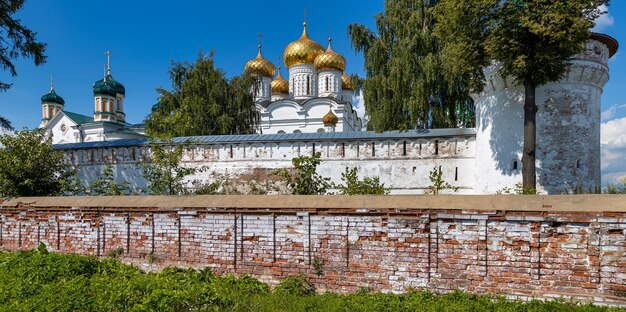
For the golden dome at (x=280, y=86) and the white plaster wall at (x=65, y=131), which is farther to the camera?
the golden dome at (x=280, y=86)

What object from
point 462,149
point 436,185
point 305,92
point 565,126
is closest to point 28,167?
point 436,185

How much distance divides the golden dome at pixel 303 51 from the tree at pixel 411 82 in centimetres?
1368

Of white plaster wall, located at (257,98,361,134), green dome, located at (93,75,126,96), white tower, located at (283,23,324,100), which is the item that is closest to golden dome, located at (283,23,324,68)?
white tower, located at (283,23,324,100)

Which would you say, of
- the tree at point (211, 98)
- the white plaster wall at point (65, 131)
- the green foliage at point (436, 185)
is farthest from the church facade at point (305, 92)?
the white plaster wall at point (65, 131)

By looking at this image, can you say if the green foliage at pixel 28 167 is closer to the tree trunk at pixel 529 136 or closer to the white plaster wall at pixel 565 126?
the tree trunk at pixel 529 136

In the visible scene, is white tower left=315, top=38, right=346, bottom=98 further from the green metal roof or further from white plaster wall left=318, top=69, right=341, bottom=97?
the green metal roof

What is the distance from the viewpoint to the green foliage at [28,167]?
409 inches

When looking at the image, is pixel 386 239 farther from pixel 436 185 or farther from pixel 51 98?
pixel 51 98

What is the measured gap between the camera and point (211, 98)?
22.8 metres

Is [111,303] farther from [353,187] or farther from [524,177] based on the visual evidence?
[524,177]

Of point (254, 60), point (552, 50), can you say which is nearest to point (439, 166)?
point (552, 50)

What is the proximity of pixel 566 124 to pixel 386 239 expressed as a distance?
8.48m

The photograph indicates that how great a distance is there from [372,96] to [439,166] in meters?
6.36

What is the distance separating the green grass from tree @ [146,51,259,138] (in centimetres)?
1595
